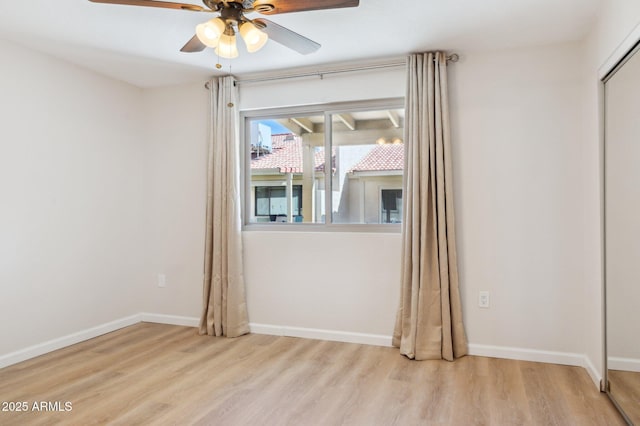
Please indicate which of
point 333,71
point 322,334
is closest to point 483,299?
point 322,334

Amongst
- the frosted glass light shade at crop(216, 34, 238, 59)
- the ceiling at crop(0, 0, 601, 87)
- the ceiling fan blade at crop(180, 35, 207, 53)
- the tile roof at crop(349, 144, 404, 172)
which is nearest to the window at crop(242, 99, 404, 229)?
the tile roof at crop(349, 144, 404, 172)

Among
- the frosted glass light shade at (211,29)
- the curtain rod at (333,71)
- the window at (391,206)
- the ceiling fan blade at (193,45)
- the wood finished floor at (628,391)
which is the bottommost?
the wood finished floor at (628,391)

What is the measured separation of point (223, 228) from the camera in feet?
12.0

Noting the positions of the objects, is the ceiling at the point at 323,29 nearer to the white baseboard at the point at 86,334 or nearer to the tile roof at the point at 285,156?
the tile roof at the point at 285,156

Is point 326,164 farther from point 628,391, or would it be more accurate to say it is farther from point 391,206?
point 628,391

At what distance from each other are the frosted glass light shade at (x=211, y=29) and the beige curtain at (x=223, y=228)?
1.56 m

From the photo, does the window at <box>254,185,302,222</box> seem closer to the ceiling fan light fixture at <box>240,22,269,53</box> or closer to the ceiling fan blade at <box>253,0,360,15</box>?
the ceiling fan light fixture at <box>240,22,269,53</box>

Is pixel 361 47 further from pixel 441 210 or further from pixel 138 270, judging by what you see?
pixel 138 270

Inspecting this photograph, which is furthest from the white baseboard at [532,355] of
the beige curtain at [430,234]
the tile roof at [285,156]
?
the tile roof at [285,156]

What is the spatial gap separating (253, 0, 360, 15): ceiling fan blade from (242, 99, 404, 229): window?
1.59 metres

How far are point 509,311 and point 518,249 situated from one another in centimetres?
47

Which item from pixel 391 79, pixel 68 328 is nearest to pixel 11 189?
pixel 68 328

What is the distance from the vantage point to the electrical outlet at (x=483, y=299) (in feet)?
10.4

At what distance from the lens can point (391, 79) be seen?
3.40m
